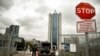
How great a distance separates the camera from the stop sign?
395 cm

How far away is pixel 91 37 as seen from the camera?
1274 cm

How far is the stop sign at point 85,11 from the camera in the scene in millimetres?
3945

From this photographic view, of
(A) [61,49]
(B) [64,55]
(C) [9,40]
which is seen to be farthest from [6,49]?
(A) [61,49]

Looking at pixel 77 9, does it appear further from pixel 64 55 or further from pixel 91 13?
pixel 64 55

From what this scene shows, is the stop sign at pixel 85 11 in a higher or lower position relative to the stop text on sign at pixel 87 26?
higher

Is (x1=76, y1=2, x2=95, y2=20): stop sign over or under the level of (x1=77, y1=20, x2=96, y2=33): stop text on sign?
over

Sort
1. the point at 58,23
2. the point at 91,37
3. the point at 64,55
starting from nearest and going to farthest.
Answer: the point at 91,37 < the point at 64,55 < the point at 58,23

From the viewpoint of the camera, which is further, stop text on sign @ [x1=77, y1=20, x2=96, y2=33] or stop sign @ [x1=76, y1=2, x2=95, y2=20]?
stop text on sign @ [x1=77, y1=20, x2=96, y2=33]

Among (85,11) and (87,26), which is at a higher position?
(85,11)

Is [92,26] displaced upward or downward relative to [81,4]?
downward

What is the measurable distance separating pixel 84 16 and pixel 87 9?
189 mm

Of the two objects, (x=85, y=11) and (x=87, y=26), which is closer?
(x=85, y=11)

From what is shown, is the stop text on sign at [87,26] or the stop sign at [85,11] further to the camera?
the stop text on sign at [87,26]

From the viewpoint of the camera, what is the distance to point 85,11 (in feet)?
12.9
